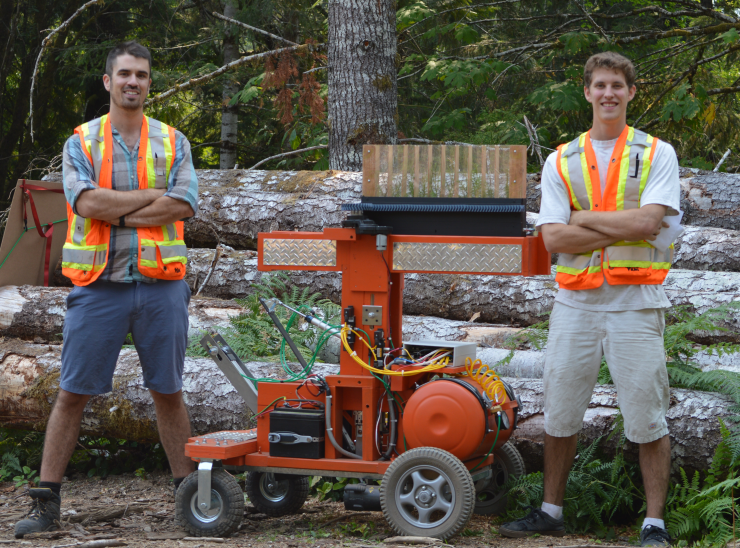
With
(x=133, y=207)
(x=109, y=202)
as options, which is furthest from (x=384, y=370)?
(x=109, y=202)

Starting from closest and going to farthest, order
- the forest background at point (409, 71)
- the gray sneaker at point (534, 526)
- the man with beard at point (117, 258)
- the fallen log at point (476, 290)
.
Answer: the gray sneaker at point (534, 526) < the man with beard at point (117, 258) < the fallen log at point (476, 290) < the forest background at point (409, 71)

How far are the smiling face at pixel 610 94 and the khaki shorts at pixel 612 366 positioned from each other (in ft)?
3.36

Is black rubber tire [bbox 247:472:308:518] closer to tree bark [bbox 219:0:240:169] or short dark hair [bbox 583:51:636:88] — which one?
short dark hair [bbox 583:51:636:88]

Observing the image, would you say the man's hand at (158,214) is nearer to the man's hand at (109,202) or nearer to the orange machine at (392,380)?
the man's hand at (109,202)

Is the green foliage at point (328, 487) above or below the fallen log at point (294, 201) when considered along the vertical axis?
below

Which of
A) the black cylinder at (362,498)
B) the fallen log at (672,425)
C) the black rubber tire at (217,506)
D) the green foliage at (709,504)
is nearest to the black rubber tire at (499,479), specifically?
the fallen log at (672,425)

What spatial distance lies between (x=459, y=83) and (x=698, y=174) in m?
3.55

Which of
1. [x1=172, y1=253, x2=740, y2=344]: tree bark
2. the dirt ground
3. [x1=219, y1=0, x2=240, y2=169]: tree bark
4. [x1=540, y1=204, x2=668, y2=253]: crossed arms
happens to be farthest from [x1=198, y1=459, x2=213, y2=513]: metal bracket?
[x1=219, y1=0, x2=240, y2=169]: tree bark

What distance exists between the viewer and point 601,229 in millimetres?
3756

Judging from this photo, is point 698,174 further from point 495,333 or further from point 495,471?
point 495,471

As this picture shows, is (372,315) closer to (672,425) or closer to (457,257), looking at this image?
(457,257)

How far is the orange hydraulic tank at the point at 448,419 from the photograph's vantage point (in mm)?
3758

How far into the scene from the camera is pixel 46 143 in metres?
14.7

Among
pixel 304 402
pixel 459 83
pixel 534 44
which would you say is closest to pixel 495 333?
pixel 304 402
